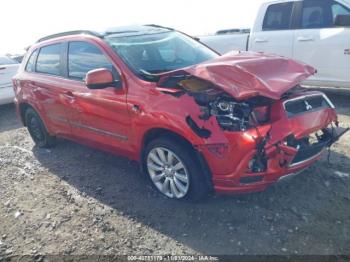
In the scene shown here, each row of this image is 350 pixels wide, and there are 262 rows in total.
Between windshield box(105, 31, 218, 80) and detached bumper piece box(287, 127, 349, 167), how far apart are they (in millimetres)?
1609

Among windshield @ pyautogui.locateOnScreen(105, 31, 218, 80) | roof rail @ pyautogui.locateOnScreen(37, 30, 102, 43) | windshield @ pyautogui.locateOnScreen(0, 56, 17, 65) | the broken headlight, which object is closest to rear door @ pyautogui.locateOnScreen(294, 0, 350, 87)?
windshield @ pyautogui.locateOnScreen(105, 31, 218, 80)

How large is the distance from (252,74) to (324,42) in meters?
3.75

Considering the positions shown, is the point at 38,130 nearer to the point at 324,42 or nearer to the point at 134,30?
the point at 134,30

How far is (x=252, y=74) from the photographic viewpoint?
3080 millimetres

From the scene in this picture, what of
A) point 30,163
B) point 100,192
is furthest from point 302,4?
point 30,163

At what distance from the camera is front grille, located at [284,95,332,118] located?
314 cm

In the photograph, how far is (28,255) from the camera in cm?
303

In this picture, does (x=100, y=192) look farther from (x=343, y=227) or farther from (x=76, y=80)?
(x=343, y=227)

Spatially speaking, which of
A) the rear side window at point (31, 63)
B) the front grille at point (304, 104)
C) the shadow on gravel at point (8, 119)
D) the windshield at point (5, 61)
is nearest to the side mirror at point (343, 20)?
the front grille at point (304, 104)

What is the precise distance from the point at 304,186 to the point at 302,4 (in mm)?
4122

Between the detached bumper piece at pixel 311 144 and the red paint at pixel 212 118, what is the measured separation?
76 mm

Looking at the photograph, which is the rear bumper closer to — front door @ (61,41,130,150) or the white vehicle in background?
front door @ (61,41,130,150)

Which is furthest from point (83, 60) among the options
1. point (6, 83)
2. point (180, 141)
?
point (6, 83)

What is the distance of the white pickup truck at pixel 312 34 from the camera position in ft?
19.4
